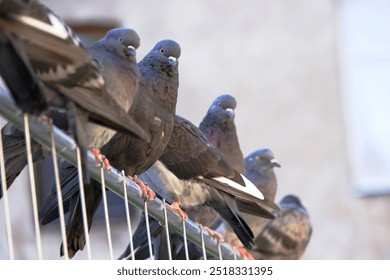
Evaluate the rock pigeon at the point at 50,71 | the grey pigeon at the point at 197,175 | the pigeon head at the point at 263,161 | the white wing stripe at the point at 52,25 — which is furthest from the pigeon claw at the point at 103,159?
the pigeon head at the point at 263,161

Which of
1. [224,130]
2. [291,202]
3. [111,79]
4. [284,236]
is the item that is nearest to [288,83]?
[291,202]

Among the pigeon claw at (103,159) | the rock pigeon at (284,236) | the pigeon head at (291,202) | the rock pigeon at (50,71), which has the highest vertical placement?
the rock pigeon at (50,71)

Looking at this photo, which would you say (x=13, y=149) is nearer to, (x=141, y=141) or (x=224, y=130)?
(x=141, y=141)

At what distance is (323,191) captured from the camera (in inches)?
478

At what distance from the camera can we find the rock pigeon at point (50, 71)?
328cm

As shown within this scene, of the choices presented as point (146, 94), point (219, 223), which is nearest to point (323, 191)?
point (219, 223)

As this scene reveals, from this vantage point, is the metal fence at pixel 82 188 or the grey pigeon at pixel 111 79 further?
the grey pigeon at pixel 111 79

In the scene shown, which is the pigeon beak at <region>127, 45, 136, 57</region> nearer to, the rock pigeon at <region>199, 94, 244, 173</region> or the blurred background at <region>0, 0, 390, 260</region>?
the rock pigeon at <region>199, 94, 244, 173</region>

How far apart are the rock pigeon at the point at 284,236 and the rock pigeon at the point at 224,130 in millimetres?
1163

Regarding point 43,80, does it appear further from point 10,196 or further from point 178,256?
point 10,196

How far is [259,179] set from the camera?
7.76 m

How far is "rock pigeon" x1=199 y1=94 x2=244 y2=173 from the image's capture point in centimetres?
689

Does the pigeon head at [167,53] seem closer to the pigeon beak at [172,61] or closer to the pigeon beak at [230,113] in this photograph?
the pigeon beak at [172,61]

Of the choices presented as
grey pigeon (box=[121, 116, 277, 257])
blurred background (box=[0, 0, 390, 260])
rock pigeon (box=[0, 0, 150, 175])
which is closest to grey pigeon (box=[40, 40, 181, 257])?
grey pigeon (box=[121, 116, 277, 257])
